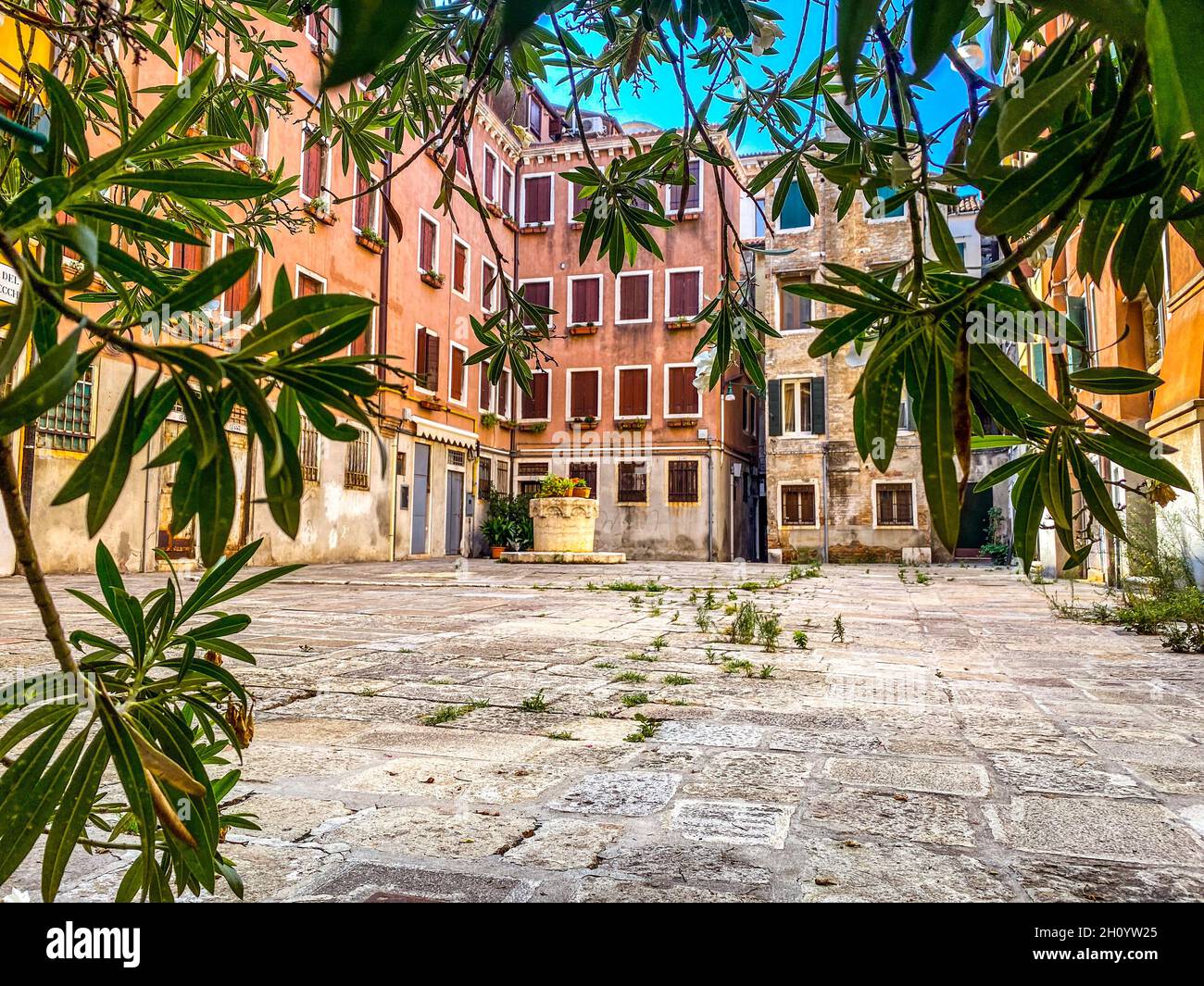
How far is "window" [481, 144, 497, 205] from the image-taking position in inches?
896

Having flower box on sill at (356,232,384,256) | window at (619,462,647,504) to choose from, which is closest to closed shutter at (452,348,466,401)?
flower box on sill at (356,232,384,256)

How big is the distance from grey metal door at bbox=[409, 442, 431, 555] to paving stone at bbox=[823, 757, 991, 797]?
1792 cm

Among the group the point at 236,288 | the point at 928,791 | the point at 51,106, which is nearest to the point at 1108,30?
the point at 51,106

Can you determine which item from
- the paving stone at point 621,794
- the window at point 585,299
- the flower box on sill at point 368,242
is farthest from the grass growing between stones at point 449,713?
the window at point 585,299

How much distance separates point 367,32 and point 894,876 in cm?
174

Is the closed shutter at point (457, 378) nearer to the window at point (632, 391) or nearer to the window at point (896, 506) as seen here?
the window at point (632, 391)

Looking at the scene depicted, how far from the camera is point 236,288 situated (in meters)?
13.5

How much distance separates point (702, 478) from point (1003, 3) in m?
22.0

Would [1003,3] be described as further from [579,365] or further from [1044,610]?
[579,365]

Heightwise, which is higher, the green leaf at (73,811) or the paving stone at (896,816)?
the green leaf at (73,811)

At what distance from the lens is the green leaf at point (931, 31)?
0.46m

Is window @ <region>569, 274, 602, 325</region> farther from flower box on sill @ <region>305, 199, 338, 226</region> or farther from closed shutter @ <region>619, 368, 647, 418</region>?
flower box on sill @ <region>305, 199, 338, 226</region>

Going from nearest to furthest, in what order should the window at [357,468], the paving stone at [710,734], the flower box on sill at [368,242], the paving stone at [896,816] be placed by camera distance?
the paving stone at [896,816] → the paving stone at [710,734] → the window at [357,468] → the flower box on sill at [368,242]

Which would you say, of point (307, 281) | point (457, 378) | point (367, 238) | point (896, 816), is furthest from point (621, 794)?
point (457, 378)
